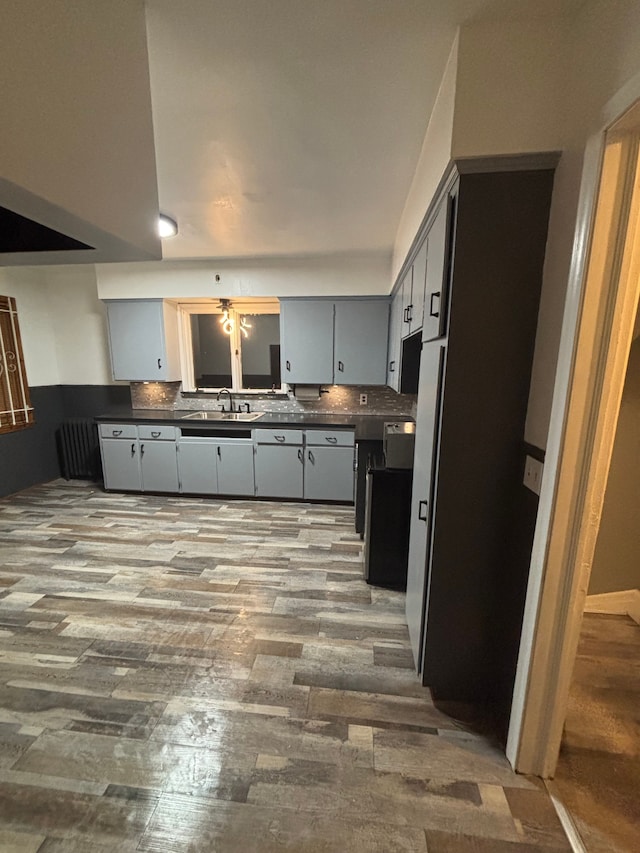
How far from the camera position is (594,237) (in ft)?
3.18

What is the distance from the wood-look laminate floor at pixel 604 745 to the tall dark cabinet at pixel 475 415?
0.98 feet

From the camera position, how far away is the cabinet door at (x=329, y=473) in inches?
145

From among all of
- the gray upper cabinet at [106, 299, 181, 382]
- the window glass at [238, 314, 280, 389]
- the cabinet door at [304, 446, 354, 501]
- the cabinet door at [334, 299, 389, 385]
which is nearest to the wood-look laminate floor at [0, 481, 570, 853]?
the cabinet door at [304, 446, 354, 501]

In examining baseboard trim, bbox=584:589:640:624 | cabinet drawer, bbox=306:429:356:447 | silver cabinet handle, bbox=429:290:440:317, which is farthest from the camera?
cabinet drawer, bbox=306:429:356:447

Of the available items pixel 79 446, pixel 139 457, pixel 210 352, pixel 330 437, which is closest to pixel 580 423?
pixel 330 437

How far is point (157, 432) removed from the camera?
3.85 metres

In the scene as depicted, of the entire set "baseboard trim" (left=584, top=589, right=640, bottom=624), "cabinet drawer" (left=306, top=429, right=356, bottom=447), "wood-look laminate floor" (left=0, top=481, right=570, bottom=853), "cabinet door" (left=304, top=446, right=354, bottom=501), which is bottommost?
"wood-look laminate floor" (left=0, top=481, right=570, bottom=853)

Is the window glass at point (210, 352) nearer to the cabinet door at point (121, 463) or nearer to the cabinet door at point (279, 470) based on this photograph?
the cabinet door at point (121, 463)

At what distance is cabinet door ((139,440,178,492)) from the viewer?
12.7ft

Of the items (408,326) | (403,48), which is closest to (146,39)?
(403,48)

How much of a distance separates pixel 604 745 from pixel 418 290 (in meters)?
2.19

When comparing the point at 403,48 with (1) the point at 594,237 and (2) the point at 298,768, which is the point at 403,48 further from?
(2) the point at 298,768

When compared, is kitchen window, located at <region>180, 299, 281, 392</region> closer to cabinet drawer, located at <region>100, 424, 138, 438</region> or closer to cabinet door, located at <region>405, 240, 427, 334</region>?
cabinet drawer, located at <region>100, 424, 138, 438</region>

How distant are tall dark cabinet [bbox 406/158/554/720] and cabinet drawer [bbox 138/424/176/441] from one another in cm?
300
